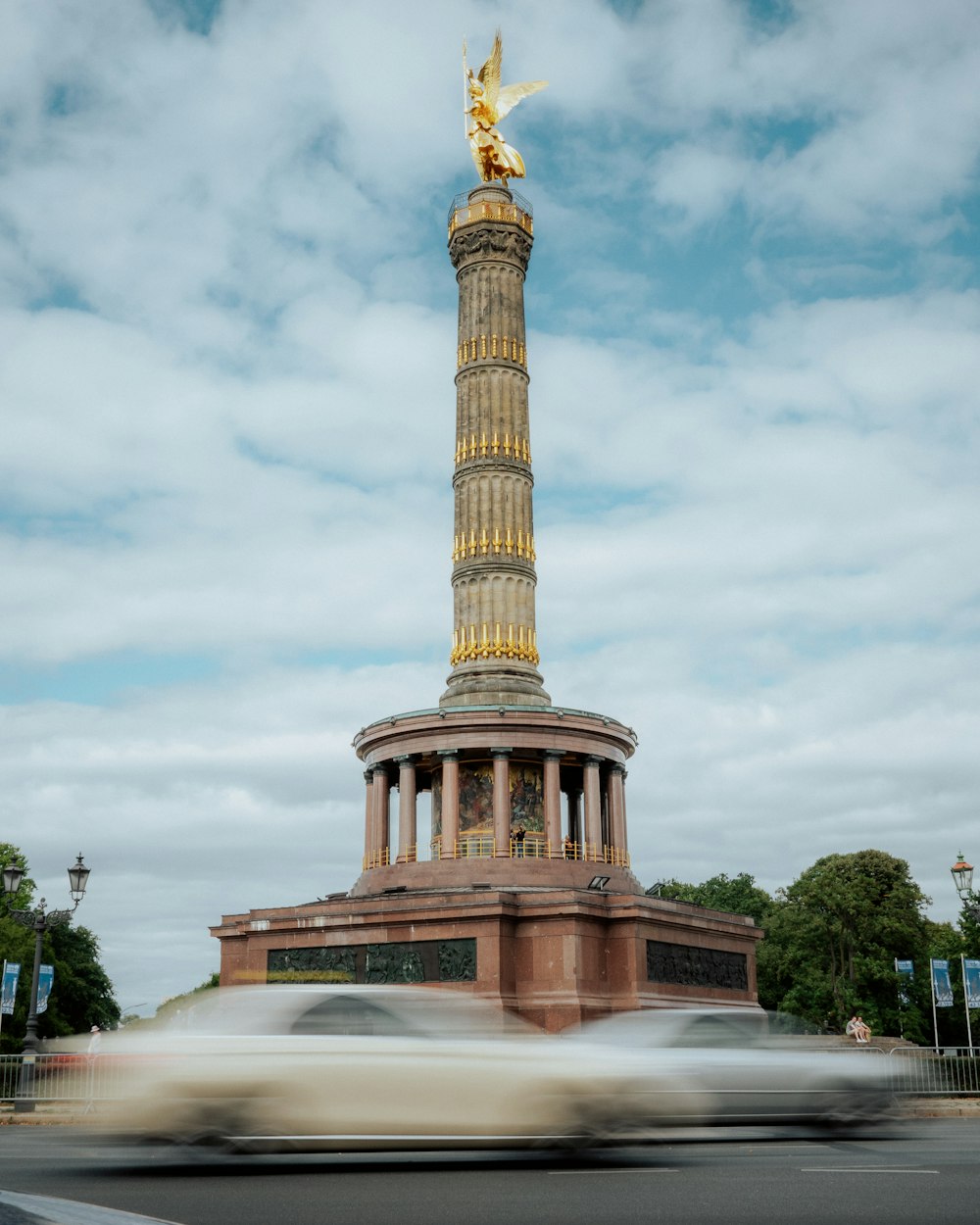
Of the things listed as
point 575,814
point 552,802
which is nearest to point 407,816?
point 552,802

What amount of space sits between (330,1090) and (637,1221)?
3.62 metres

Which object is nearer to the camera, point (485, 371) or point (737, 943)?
point (737, 943)

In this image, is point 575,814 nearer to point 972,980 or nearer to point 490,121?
point 972,980

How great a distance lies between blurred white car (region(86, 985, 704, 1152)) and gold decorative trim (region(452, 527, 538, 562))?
29969 millimetres

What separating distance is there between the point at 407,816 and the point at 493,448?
11.7 meters

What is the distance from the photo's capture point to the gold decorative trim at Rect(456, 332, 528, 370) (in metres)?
42.9

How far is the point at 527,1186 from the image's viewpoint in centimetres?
987

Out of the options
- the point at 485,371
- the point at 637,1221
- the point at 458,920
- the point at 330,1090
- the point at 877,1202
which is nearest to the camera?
the point at 637,1221

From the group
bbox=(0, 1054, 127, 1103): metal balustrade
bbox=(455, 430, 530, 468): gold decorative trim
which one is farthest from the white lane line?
bbox=(455, 430, 530, 468): gold decorative trim

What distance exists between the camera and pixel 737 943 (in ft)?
122

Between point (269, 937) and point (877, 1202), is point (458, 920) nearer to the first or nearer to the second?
point (269, 937)

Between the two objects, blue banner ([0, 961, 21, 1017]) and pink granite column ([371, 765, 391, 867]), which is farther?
pink granite column ([371, 765, 391, 867])

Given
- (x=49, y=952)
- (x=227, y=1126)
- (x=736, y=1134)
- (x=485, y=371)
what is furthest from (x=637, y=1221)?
(x=49, y=952)

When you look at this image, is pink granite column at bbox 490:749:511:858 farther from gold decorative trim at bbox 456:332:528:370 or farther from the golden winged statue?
the golden winged statue
